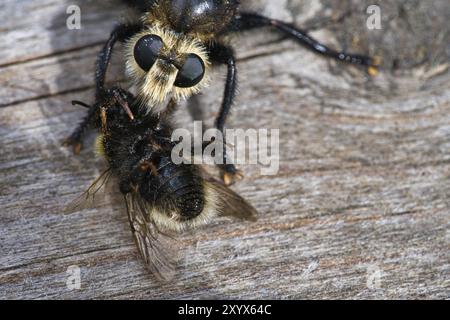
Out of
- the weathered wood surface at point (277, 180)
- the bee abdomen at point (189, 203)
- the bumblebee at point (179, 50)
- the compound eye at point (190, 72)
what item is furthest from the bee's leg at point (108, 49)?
the bee abdomen at point (189, 203)

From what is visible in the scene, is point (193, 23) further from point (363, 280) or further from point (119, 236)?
point (363, 280)

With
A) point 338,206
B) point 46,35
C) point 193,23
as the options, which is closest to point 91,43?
point 46,35

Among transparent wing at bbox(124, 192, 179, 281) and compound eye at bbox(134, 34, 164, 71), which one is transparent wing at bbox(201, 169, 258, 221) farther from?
compound eye at bbox(134, 34, 164, 71)

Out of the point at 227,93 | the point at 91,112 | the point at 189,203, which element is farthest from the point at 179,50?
the point at 189,203

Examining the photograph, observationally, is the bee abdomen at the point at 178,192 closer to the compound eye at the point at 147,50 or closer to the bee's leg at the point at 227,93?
the bee's leg at the point at 227,93

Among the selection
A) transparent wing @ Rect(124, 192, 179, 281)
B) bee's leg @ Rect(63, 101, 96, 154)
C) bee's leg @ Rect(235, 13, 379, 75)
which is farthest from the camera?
bee's leg @ Rect(235, 13, 379, 75)

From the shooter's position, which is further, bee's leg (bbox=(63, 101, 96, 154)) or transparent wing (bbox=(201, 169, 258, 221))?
bee's leg (bbox=(63, 101, 96, 154))


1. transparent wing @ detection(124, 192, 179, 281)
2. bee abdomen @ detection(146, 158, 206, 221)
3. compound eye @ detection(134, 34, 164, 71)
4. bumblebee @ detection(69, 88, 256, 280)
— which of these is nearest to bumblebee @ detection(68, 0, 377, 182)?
compound eye @ detection(134, 34, 164, 71)

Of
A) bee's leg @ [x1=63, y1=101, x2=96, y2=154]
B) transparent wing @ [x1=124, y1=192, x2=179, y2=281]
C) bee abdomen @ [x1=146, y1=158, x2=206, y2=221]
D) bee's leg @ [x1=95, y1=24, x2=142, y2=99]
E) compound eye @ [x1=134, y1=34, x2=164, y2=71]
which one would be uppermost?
bee's leg @ [x1=95, y1=24, x2=142, y2=99]
